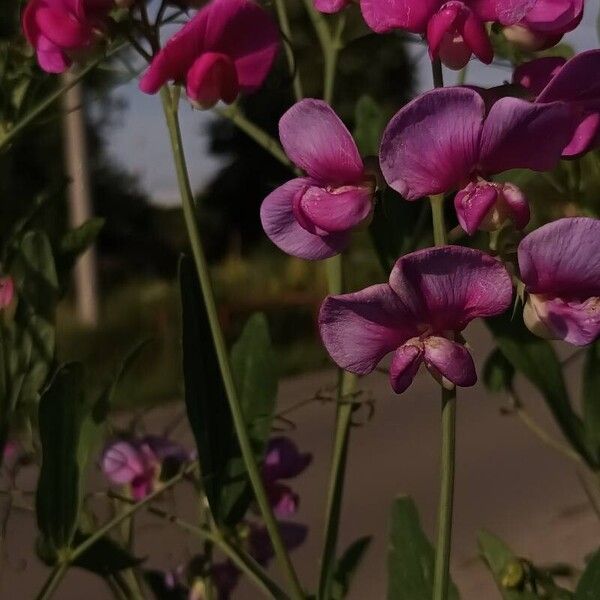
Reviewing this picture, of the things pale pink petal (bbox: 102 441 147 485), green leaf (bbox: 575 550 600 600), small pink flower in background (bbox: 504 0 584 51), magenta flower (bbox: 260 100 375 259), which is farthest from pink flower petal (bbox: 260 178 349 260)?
pale pink petal (bbox: 102 441 147 485)

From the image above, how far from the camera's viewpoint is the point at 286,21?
0.64m

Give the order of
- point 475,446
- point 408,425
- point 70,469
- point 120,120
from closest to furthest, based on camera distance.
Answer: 1. point 70,469
2. point 475,446
3. point 408,425
4. point 120,120

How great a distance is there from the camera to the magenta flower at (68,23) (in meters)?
0.48

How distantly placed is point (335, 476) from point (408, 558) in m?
0.06

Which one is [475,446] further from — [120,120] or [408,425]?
[120,120]

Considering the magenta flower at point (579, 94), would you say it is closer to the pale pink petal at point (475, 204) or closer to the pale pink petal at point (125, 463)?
the pale pink petal at point (475, 204)

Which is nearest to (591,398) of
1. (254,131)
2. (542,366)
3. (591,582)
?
(542,366)

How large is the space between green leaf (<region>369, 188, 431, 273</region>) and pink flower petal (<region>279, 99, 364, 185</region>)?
0.59ft

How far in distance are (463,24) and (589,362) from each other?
0.97ft

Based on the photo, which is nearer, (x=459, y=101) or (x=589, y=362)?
(x=459, y=101)

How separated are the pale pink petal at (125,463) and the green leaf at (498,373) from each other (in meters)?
0.26

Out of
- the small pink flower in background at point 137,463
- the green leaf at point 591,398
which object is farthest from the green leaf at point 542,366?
the small pink flower in background at point 137,463

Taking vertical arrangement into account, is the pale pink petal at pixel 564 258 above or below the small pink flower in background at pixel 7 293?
above

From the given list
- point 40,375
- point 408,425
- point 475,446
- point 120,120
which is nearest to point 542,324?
point 40,375
